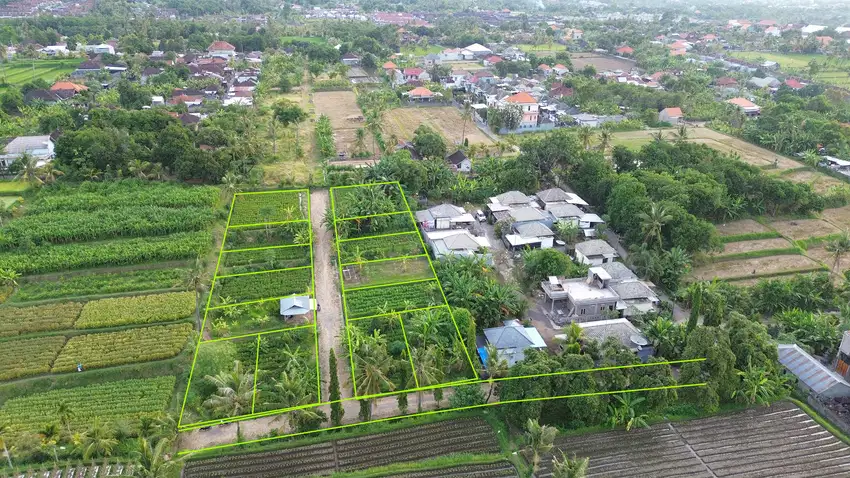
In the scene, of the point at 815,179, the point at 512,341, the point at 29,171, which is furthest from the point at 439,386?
the point at 815,179

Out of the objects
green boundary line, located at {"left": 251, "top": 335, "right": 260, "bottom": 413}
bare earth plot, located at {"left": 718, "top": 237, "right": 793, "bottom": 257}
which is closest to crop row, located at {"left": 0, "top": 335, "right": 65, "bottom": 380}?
green boundary line, located at {"left": 251, "top": 335, "right": 260, "bottom": 413}

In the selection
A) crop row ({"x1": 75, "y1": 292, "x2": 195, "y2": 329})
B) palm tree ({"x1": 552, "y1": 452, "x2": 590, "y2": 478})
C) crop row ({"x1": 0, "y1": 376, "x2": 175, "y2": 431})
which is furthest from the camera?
crop row ({"x1": 75, "y1": 292, "x2": 195, "y2": 329})

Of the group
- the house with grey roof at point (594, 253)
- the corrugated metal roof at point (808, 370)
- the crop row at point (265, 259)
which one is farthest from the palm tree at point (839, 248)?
the crop row at point (265, 259)

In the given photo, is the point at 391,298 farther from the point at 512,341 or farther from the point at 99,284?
the point at 99,284

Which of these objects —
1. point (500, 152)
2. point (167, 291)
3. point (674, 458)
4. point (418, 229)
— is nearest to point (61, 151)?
point (167, 291)

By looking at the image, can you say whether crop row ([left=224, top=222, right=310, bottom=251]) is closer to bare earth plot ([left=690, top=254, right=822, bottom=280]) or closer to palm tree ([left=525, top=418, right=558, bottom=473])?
palm tree ([left=525, top=418, right=558, bottom=473])

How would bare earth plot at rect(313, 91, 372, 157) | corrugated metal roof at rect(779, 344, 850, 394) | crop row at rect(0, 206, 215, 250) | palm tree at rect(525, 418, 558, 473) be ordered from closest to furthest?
palm tree at rect(525, 418, 558, 473) → corrugated metal roof at rect(779, 344, 850, 394) → crop row at rect(0, 206, 215, 250) → bare earth plot at rect(313, 91, 372, 157)

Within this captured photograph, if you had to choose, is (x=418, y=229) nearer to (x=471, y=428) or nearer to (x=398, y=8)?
(x=471, y=428)
